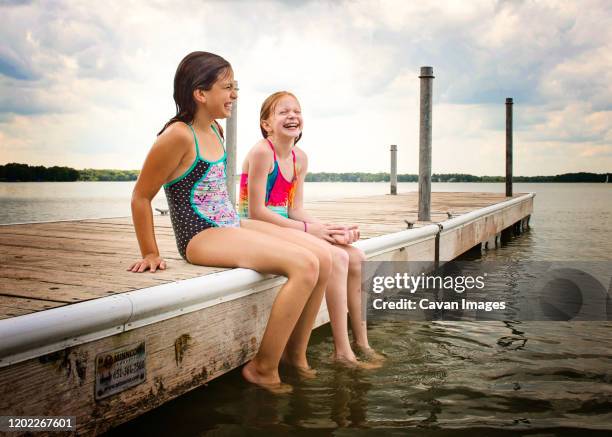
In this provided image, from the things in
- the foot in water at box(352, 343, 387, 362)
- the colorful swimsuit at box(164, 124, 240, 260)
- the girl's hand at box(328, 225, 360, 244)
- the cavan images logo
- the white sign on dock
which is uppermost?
the colorful swimsuit at box(164, 124, 240, 260)

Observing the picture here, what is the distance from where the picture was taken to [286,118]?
11.6 ft

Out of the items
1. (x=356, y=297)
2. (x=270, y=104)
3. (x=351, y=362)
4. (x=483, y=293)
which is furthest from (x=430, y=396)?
(x=483, y=293)

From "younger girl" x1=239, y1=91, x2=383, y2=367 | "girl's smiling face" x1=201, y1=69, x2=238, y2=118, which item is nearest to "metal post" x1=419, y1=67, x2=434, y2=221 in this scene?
"younger girl" x1=239, y1=91, x2=383, y2=367

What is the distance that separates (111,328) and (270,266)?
3.00 ft

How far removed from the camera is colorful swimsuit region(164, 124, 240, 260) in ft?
9.90

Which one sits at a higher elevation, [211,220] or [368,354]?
[211,220]

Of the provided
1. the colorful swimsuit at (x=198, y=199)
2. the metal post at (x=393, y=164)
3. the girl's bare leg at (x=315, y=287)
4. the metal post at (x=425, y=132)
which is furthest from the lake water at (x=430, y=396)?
the metal post at (x=393, y=164)

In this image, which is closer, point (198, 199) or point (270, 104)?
point (198, 199)

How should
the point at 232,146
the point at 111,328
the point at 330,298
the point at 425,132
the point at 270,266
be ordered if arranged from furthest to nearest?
the point at 232,146, the point at 425,132, the point at 330,298, the point at 270,266, the point at 111,328

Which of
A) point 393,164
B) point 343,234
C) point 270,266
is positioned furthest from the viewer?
point 393,164

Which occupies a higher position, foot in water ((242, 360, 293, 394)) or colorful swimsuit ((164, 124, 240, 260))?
colorful swimsuit ((164, 124, 240, 260))

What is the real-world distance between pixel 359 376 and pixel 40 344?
73.1 inches

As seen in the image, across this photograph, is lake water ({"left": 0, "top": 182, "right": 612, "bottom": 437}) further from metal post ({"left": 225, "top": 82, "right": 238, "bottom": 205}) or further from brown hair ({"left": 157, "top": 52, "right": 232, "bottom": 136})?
metal post ({"left": 225, "top": 82, "right": 238, "bottom": 205})

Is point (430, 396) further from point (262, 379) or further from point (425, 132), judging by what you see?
point (425, 132)
